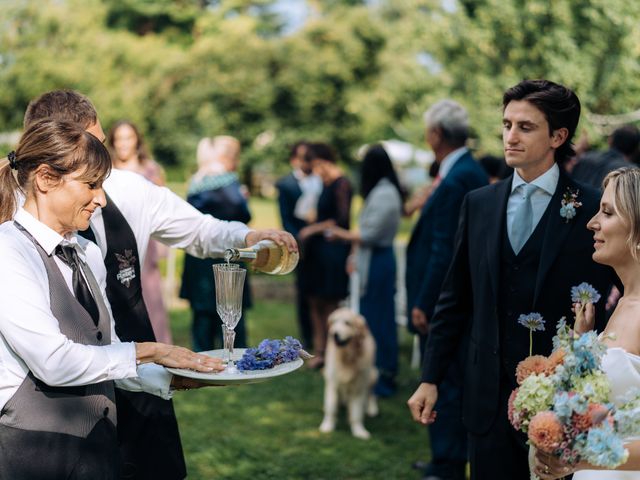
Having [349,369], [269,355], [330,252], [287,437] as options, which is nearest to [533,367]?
[269,355]

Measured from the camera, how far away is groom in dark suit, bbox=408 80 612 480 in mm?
3141

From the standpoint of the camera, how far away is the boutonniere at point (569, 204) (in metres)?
3.14

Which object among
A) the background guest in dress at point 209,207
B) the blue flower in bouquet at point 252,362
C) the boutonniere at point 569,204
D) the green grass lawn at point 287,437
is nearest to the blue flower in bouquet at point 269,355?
the blue flower in bouquet at point 252,362

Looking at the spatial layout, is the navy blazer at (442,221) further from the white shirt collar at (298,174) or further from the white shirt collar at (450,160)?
the white shirt collar at (298,174)

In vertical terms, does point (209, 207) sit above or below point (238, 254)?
below

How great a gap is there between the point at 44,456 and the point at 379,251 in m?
5.51

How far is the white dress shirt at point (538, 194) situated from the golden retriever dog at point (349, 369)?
367cm

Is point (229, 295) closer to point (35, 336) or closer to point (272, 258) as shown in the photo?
point (272, 258)

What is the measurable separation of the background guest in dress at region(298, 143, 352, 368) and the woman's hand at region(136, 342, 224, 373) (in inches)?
222

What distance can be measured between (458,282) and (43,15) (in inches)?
728

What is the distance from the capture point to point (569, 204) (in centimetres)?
316

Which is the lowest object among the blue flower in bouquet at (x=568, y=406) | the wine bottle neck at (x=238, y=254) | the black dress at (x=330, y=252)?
the black dress at (x=330, y=252)

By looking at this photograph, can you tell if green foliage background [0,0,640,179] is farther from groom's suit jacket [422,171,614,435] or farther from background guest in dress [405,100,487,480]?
groom's suit jacket [422,171,614,435]

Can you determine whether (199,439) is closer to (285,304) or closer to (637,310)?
(637,310)
